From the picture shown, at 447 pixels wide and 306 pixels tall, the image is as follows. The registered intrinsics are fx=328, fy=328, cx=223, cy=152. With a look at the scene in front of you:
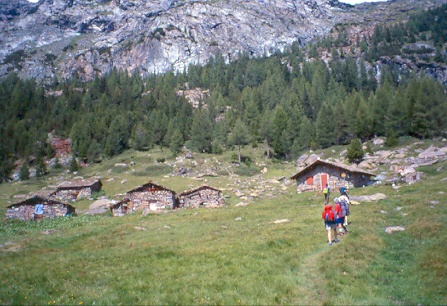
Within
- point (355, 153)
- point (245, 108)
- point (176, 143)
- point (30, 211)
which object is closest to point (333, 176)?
point (355, 153)

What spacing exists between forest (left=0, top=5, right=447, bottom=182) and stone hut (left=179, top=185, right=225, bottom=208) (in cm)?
4459

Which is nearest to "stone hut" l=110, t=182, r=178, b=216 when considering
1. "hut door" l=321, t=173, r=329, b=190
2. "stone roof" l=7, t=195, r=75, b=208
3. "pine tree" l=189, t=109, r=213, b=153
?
"stone roof" l=7, t=195, r=75, b=208

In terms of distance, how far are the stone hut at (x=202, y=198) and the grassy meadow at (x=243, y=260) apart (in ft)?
37.8

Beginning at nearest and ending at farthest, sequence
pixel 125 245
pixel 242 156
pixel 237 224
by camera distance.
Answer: pixel 125 245 < pixel 237 224 < pixel 242 156

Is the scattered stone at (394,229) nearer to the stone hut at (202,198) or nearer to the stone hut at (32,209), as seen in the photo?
the stone hut at (202,198)

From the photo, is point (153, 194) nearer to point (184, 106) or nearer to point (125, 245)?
point (125, 245)

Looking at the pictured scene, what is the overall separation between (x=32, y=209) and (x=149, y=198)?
14.0m

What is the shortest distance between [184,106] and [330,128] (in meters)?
57.9

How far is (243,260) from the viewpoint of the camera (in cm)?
1413

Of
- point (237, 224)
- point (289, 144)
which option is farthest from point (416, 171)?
point (289, 144)

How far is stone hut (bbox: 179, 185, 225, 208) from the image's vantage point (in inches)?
1595

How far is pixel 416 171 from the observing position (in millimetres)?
39094

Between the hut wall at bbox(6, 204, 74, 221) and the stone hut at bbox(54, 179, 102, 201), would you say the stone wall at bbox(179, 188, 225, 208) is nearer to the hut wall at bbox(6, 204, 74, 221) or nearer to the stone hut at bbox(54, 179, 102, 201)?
the hut wall at bbox(6, 204, 74, 221)

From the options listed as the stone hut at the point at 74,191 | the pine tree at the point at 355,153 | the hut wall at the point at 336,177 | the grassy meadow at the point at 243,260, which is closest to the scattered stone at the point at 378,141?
the pine tree at the point at 355,153
